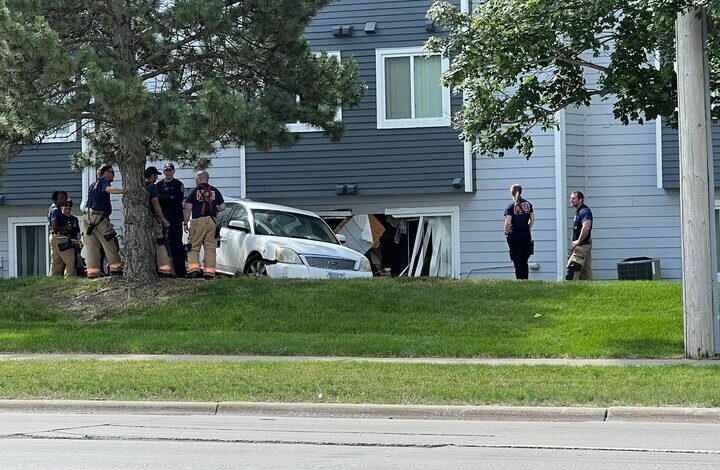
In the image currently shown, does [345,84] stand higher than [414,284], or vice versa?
[345,84]

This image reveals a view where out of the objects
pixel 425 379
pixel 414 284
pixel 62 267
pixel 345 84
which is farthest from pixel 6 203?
pixel 425 379

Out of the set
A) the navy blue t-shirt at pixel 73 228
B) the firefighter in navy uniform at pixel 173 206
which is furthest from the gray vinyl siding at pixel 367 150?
the firefighter in navy uniform at pixel 173 206

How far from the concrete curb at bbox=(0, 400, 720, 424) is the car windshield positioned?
912cm

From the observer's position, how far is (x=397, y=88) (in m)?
25.6

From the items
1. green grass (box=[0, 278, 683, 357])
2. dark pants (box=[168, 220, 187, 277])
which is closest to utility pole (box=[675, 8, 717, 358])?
green grass (box=[0, 278, 683, 357])

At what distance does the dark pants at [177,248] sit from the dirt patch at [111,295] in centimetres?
114

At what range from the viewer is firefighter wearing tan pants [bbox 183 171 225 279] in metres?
20.0

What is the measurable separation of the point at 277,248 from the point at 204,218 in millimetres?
1436

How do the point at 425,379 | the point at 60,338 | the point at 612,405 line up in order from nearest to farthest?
1. the point at 612,405
2. the point at 425,379
3. the point at 60,338

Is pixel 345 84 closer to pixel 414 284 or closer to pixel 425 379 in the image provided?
pixel 414 284

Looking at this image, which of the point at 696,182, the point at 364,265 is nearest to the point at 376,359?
the point at 696,182

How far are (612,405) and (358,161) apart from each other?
14.7 meters

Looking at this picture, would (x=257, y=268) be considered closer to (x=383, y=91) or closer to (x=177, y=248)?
(x=177, y=248)

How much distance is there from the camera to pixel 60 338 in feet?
56.0
